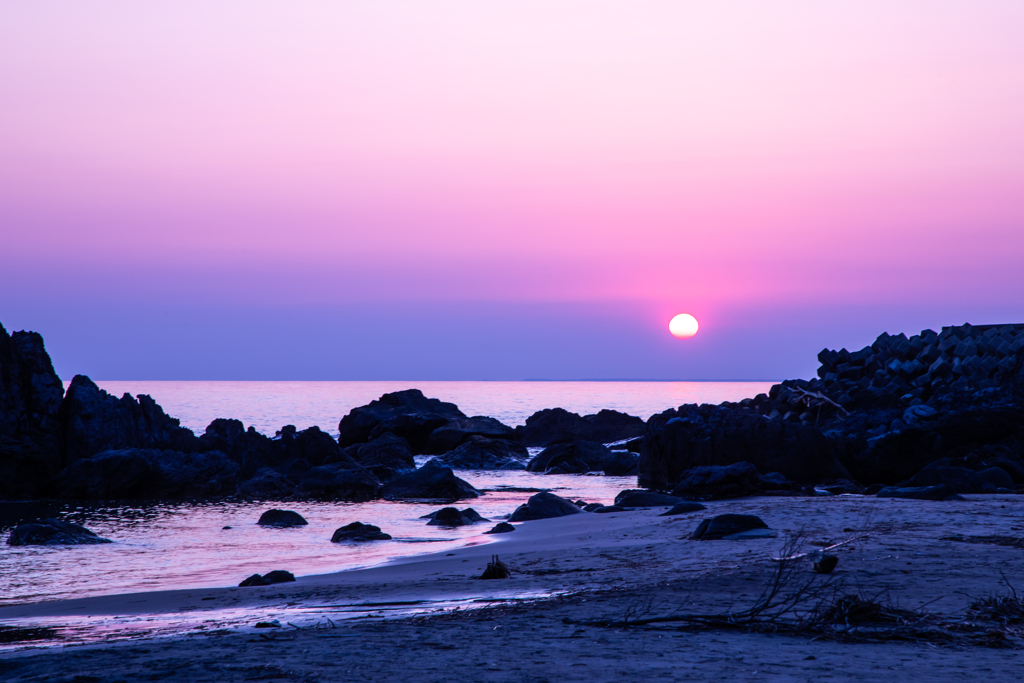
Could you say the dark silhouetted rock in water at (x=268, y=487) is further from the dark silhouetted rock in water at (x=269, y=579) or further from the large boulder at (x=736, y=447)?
the dark silhouetted rock in water at (x=269, y=579)

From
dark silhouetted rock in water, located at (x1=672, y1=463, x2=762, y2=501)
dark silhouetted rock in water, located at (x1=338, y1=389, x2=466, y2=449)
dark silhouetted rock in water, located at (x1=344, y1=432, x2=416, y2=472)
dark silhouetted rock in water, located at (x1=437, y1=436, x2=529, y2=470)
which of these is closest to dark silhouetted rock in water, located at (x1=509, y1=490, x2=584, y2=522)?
dark silhouetted rock in water, located at (x1=672, y1=463, x2=762, y2=501)

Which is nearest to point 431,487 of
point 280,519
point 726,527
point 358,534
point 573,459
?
point 280,519

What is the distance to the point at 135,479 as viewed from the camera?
28625 millimetres

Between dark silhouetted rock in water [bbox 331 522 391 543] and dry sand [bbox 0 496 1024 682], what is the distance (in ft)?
14.1

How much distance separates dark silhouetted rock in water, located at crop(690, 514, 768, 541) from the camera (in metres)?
12.2

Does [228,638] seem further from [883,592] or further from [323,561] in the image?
[323,561]

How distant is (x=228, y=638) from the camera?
7145 millimetres

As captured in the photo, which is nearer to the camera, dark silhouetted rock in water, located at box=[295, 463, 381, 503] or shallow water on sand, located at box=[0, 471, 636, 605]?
shallow water on sand, located at box=[0, 471, 636, 605]

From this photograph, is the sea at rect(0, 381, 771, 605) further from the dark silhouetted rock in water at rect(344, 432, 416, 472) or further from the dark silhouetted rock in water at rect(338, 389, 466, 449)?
the dark silhouetted rock in water at rect(338, 389, 466, 449)

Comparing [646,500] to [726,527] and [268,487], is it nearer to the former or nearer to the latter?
[726,527]

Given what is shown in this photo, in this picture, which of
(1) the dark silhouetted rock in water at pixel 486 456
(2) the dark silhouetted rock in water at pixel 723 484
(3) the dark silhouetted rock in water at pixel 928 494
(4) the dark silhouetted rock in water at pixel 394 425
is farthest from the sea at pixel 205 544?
(4) the dark silhouetted rock in water at pixel 394 425

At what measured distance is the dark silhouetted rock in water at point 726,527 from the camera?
12174 mm

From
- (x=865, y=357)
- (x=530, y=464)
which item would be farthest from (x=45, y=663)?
(x=865, y=357)

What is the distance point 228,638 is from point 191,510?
1934 centimetres
